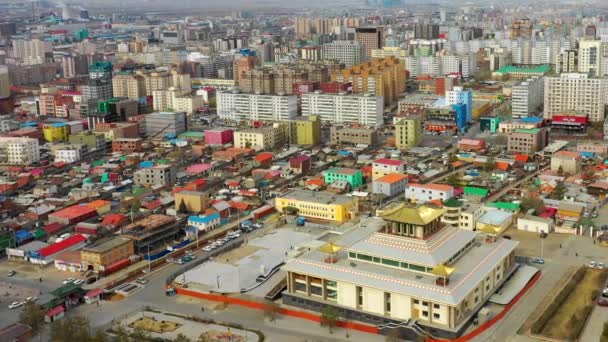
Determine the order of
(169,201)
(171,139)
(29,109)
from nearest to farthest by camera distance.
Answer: (169,201)
(171,139)
(29,109)

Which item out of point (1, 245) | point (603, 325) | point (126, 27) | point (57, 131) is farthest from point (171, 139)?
point (126, 27)

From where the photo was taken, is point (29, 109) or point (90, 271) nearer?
point (90, 271)

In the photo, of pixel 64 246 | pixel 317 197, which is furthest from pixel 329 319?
pixel 64 246

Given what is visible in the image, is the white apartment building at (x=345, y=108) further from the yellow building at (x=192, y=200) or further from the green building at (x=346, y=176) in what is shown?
the yellow building at (x=192, y=200)

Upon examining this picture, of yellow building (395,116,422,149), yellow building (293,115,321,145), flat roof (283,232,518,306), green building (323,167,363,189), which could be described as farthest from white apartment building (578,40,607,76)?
flat roof (283,232,518,306)

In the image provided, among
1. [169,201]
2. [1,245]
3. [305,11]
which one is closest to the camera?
[1,245]

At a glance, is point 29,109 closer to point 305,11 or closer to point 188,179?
point 188,179

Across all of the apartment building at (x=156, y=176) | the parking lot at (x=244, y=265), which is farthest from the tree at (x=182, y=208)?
the parking lot at (x=244, y=265)

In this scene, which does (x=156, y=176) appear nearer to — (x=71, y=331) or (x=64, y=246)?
(x=64, y=246)
